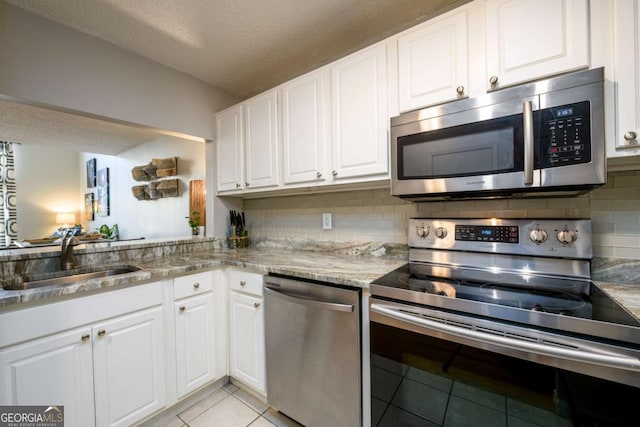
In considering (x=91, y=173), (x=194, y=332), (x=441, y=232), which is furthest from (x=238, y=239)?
(x=91, y=173)

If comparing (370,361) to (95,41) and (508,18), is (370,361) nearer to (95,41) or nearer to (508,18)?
(508,18)

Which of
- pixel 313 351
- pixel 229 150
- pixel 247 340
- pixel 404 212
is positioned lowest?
pixel 247 340

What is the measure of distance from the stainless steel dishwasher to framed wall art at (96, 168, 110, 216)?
5.47 m

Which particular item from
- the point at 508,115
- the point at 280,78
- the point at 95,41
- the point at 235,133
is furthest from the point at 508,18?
the point at 95,41

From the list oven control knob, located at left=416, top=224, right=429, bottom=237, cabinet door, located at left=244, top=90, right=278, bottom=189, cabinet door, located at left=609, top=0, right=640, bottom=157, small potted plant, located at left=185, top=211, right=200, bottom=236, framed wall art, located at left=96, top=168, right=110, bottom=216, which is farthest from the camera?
framed wall art, located at left=96, top=168, right=110, bottom=216

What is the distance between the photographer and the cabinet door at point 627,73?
35.1 inches

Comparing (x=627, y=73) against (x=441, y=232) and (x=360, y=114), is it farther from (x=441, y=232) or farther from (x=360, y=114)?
(x=360, y=114)

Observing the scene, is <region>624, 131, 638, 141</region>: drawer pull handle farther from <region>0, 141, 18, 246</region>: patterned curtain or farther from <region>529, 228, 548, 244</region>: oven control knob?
<region>0, 141, 18, 246</region>: patterned curtain

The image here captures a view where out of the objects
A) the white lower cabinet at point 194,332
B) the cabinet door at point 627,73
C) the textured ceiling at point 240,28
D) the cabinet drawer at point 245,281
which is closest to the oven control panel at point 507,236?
the cabinet door at point 627,73

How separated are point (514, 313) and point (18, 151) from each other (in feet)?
26.4

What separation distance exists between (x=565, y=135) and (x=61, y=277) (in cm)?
262

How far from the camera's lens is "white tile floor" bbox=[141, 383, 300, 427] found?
4.90 feet

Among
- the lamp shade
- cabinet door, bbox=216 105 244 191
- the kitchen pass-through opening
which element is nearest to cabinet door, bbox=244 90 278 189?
cabinet door, bbox=216 105 244 191

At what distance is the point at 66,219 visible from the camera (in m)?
5.59
